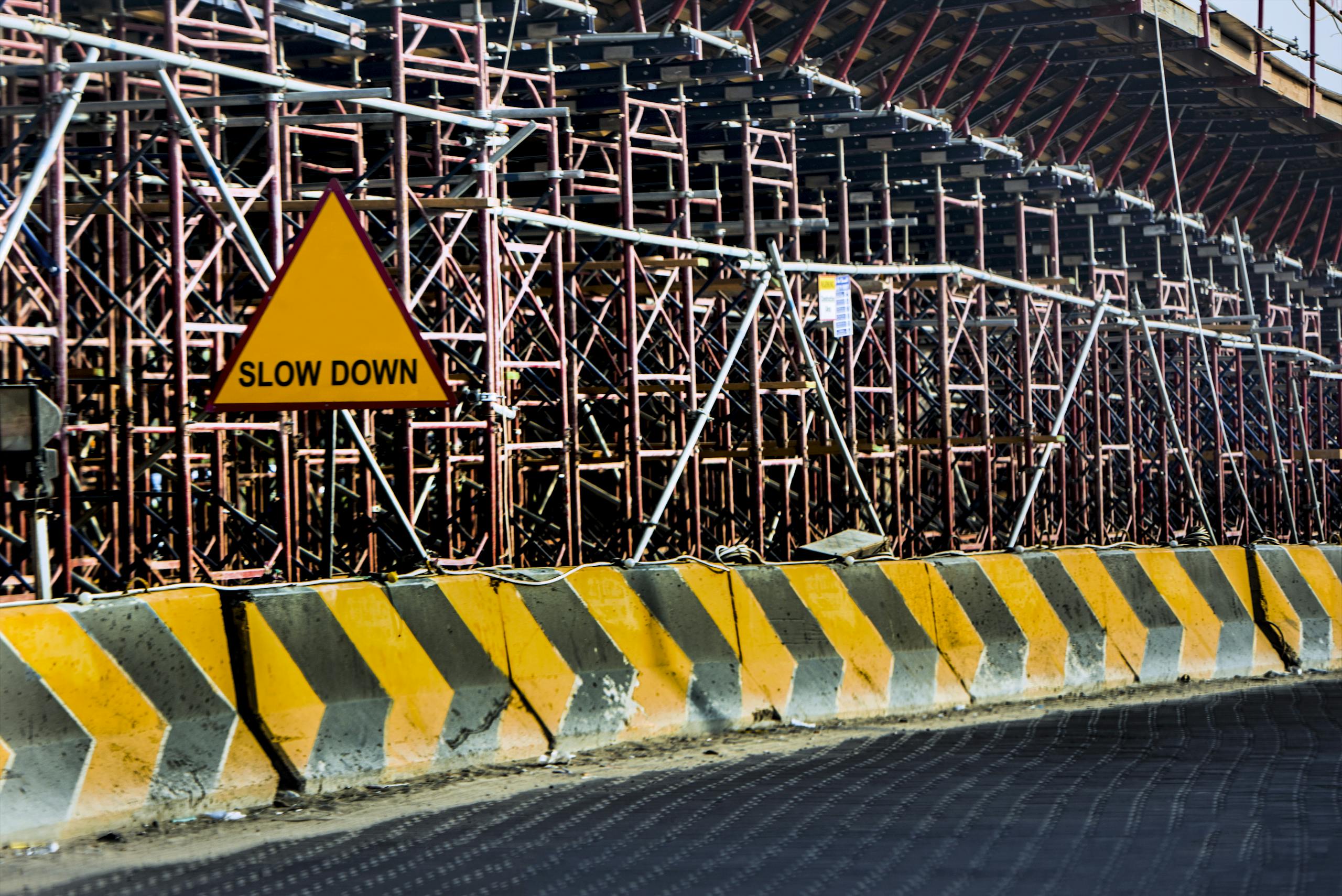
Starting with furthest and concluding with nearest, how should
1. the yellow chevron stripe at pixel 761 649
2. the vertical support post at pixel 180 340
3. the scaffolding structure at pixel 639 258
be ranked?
the scaffolding structure at pixel 639 258 → the vertical support post at pixel 180 340 → the yellow chevron stripe at pixel 761 649

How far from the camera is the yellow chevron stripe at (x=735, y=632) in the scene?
11.1m

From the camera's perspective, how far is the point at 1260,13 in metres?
26.7

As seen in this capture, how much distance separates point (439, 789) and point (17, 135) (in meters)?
5.17

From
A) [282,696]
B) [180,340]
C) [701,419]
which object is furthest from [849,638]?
[180,340]

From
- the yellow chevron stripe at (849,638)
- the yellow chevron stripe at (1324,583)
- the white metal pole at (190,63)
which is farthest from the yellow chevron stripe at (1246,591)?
the white metal pole at (190,63)

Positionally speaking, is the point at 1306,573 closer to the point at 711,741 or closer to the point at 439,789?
the point at 711,741

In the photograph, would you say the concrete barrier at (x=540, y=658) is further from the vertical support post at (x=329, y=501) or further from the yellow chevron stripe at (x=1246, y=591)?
the vertical support post at (x=329, y=501)

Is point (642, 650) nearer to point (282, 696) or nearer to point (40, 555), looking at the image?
point (282, 696)

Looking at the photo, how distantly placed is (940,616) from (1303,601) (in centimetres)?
415

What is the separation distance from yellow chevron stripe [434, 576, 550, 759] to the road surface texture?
18.6 inches

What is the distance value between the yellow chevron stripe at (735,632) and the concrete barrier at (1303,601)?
16.5 feet

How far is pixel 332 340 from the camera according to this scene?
8758 mm

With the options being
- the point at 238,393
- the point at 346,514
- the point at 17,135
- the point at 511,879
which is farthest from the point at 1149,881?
the point at 346,514

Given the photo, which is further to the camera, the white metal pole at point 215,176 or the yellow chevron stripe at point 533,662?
the yellow chevron stripe at point 533,662
